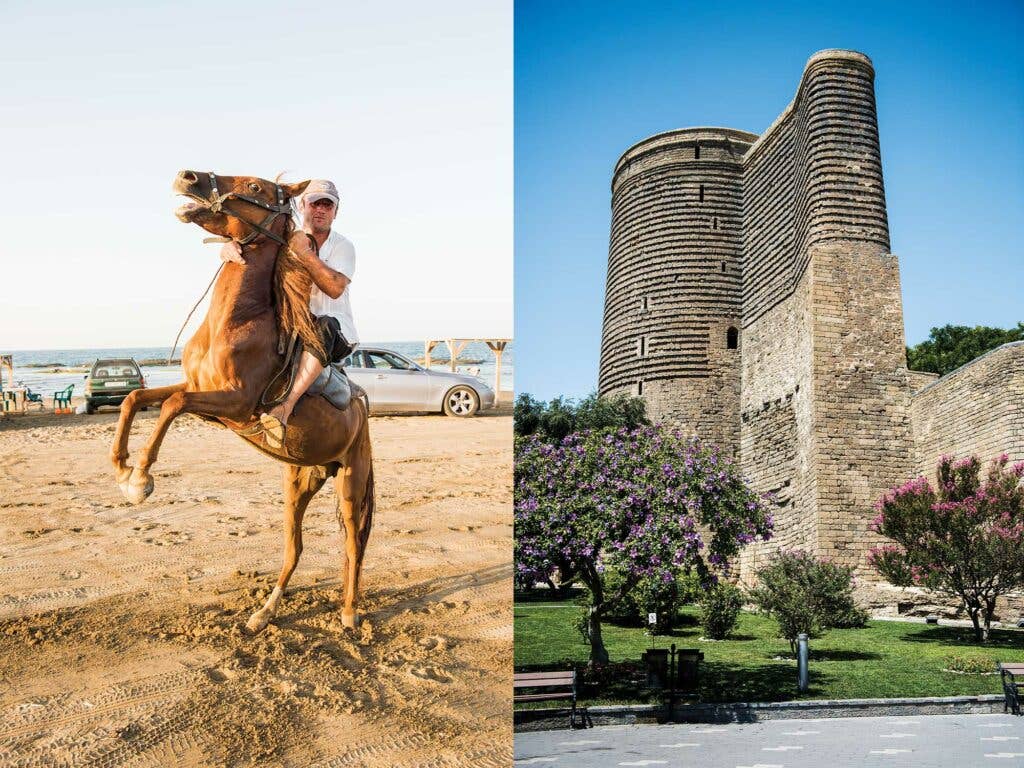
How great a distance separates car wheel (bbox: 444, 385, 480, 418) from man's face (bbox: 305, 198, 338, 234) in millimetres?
2906

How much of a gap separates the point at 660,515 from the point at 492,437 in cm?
180

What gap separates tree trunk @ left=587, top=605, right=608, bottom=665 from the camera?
16.6 feet

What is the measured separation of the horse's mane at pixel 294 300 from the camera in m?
3.67

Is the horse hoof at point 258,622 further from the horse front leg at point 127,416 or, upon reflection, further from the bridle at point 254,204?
the bridle at point 254,204

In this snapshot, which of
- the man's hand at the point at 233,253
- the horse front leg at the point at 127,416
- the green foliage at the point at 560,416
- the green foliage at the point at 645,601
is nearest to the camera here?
the horse front leg at the point at 127,416

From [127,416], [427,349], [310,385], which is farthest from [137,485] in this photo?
[427,349]

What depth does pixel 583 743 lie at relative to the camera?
16.0ft

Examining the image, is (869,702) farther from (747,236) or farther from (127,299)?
(127,299)

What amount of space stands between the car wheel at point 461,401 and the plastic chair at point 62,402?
268cm

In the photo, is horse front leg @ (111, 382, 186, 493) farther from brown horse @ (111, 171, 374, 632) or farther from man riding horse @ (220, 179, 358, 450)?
man riding horse @ (220, 179, 358, 450)

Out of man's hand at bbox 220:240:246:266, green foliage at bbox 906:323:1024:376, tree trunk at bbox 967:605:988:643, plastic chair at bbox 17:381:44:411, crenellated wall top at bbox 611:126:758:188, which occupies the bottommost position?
tree trunk at bbox 967:605:988:643

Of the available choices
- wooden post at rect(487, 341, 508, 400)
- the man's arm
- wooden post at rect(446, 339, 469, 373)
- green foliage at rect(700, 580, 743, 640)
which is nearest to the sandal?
the man's arm

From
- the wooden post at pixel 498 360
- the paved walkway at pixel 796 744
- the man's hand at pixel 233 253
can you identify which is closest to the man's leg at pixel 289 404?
the man's hand at pixel 233 253

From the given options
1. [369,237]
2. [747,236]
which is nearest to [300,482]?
[369,237]
